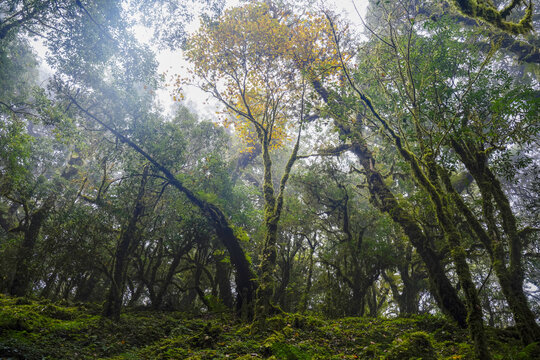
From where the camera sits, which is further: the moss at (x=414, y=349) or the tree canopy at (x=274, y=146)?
the tree canopy at (x=274, y=146)

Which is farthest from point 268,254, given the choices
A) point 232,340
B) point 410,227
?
point 410,227

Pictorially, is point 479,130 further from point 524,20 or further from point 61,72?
point 61,72

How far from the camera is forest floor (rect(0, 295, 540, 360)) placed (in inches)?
210

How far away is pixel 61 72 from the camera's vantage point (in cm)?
1153

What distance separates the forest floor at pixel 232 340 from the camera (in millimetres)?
5344

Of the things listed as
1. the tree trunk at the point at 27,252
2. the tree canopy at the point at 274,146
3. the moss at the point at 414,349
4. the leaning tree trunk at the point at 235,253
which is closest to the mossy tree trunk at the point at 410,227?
the tree canopy at the point at 274,146

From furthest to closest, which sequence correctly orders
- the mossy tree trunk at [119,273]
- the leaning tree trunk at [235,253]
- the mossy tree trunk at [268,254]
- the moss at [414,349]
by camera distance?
the leaning tree trunk at [235,253]
the mossy tree trunk at [119,273]
the mossy tree trunk at [268,254]
the moss at [414,349]

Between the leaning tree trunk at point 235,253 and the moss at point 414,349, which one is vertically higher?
the leaning tree trunk at point 235,253

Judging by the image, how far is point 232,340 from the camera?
6.90 meters

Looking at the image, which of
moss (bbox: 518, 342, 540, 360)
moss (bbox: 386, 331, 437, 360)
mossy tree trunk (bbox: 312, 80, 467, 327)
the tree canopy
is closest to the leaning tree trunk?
the tree canopy

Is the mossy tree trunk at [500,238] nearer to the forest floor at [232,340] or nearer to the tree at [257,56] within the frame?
the forest floor at [232,340]

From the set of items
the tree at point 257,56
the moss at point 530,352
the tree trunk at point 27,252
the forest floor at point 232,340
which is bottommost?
the forest floor at point 232,340

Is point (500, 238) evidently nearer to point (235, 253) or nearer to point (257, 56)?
point (235, 253)

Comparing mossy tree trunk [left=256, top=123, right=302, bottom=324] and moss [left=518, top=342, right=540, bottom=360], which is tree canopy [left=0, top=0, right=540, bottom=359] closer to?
mossy tree trunk [left=256, top=123, right=302, bottom=324]
